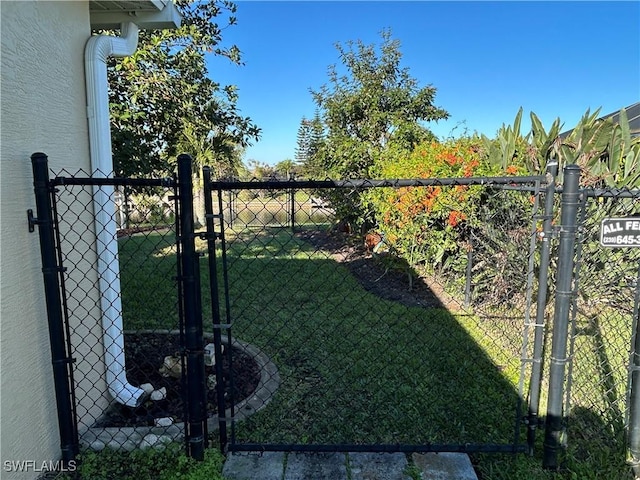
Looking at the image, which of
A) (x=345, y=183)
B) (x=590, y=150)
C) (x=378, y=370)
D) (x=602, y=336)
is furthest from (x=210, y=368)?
(x=590, y=150)

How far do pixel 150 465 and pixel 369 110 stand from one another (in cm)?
774

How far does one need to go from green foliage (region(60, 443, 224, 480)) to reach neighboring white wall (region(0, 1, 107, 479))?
23cm

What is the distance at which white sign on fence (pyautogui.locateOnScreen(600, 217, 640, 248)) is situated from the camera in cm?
186

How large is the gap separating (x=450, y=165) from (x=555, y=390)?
3503mm

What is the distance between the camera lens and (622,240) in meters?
1.89

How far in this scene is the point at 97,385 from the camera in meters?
2.59

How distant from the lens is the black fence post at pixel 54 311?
74.4 inches

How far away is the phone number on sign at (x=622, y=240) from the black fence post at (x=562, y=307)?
14cm

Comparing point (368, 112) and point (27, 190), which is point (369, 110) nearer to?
point (368, 112)

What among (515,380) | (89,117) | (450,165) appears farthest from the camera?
(450,165)

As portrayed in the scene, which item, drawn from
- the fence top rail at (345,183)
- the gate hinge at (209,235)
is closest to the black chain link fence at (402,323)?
the fence top rail at (345,183)

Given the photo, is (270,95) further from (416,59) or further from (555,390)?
(555,390)

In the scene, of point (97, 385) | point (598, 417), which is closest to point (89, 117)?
point (97, 385)

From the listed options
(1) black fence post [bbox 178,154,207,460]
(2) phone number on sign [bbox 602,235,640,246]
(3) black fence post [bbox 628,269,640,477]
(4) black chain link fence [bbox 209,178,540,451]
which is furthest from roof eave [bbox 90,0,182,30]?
(3) black fence post [bbox 628,269,640,477]
